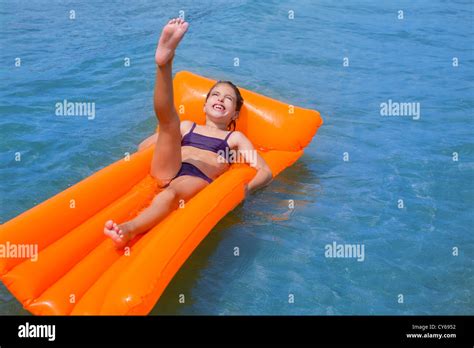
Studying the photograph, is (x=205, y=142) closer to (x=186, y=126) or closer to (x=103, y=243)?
(x=186, y=126)

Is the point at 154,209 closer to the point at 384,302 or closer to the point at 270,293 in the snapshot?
the point at 270,293

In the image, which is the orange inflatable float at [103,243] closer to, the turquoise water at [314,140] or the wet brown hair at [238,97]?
the turquoise water at [314,140]

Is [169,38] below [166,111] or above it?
above

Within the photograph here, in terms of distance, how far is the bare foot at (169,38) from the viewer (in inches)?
123

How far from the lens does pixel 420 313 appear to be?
3.29 meters

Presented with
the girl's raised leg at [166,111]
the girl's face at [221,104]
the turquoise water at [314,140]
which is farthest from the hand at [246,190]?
the girl's face at [221,104]

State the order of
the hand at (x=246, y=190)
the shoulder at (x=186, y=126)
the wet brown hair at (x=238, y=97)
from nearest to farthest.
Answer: the hand at (x=246, y=190)
the shoulder at (x=186, y=126)
the wet brown hair at (x=238, y=97)

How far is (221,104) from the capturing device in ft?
14.3

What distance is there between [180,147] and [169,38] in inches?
31.2

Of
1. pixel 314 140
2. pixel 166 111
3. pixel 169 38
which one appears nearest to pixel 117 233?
pixel 166 111

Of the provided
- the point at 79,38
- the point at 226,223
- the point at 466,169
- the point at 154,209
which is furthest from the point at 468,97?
the point at 79,38

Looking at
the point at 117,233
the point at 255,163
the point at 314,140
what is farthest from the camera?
the point at 314,140

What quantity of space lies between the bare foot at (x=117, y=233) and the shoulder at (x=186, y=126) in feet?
4.18

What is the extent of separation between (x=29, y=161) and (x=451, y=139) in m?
3.56
